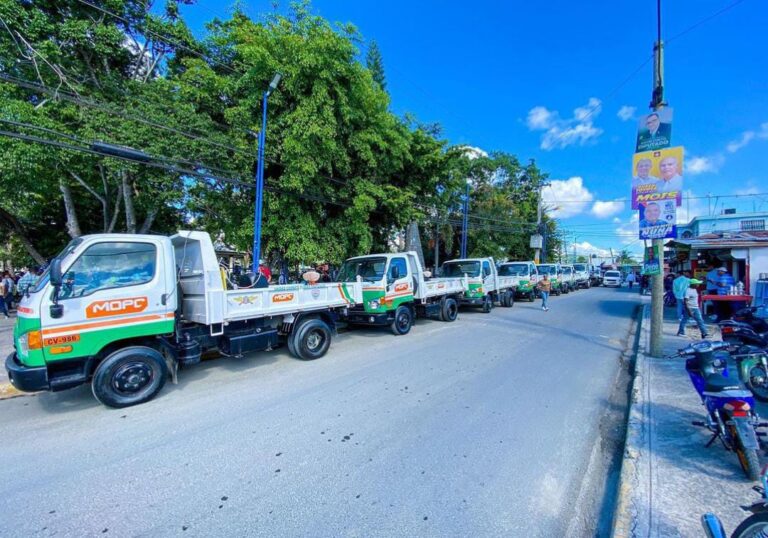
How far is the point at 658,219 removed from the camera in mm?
6453

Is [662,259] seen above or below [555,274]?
above

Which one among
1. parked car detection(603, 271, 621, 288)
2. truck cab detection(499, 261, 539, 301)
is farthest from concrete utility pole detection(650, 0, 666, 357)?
parked car detection(603, 271, 621, 288)

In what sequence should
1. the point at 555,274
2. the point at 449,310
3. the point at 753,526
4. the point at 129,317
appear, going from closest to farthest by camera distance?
the point at 753,526
the point at 129,317
the point at 449,310
the point at 555,274

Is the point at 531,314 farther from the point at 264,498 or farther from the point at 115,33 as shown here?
the point at 115,33

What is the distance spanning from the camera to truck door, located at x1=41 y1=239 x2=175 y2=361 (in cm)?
421

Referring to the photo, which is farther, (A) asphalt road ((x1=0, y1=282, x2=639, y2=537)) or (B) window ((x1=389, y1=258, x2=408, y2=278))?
(B) window ((x1=389, y1=258, x2=408, y2=278))

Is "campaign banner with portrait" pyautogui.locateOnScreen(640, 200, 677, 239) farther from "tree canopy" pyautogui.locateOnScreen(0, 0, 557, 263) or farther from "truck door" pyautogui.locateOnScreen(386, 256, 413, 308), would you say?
"tree canopy" pyautogui.locateOnScreen(0, 0, 557, 263)

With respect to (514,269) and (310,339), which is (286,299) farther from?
(514,269)

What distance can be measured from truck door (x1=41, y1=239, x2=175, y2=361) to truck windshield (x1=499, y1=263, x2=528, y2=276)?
51.9 feet

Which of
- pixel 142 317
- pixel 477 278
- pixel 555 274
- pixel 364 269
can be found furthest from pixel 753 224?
pixel 142 317

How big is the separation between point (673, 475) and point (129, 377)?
6.14 metres

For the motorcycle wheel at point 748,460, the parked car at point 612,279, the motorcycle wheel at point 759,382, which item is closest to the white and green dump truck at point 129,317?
the motorcycle wheel at point 748,460

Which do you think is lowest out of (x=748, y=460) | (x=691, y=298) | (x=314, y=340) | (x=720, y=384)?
Answer: (x=748, y=460)

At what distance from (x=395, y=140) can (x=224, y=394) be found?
1162 cm
